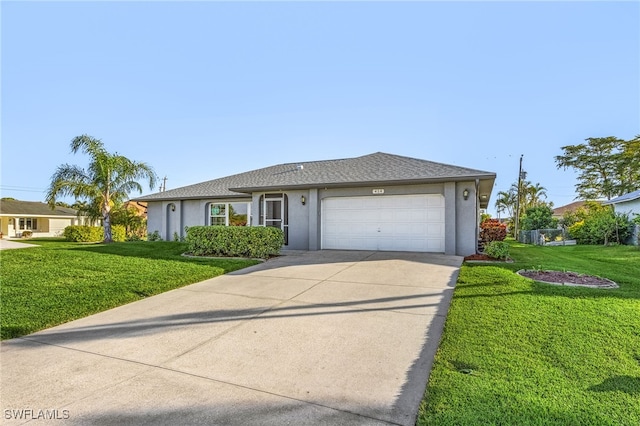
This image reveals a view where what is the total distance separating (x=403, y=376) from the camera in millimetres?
3289

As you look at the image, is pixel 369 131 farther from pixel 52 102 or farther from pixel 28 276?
pixel 28 276

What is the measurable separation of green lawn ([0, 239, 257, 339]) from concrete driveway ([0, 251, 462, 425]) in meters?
0.46

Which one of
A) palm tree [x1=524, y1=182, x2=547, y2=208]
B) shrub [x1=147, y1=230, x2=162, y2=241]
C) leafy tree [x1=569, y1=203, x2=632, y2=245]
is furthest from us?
palm tree [x1=524, y1=182, x2=547, y2=208]

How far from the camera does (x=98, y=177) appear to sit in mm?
18328

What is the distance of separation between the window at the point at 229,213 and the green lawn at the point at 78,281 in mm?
5918

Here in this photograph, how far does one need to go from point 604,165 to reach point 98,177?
147 ft

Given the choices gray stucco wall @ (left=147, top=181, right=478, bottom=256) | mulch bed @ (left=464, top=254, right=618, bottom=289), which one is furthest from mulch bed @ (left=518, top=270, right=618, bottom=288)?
gray stucco wall @ (left=147, top=181, right=478, bottom=256)

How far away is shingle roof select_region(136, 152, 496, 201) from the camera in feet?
37.1

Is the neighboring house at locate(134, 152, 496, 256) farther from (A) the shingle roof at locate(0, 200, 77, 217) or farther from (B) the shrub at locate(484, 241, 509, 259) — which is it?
(A) the shingle roof at locate(0, 200, 77, 217)

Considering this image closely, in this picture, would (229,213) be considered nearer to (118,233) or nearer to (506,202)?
(118,233)

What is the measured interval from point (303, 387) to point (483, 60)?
542 inches

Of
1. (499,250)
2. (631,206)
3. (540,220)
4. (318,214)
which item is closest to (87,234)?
(318,214)

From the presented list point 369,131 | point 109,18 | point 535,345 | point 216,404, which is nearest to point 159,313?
point 216,404

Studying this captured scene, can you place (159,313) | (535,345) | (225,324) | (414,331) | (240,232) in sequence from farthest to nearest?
(240,232), (159,313), (225,324), (414,331), (535,345)
